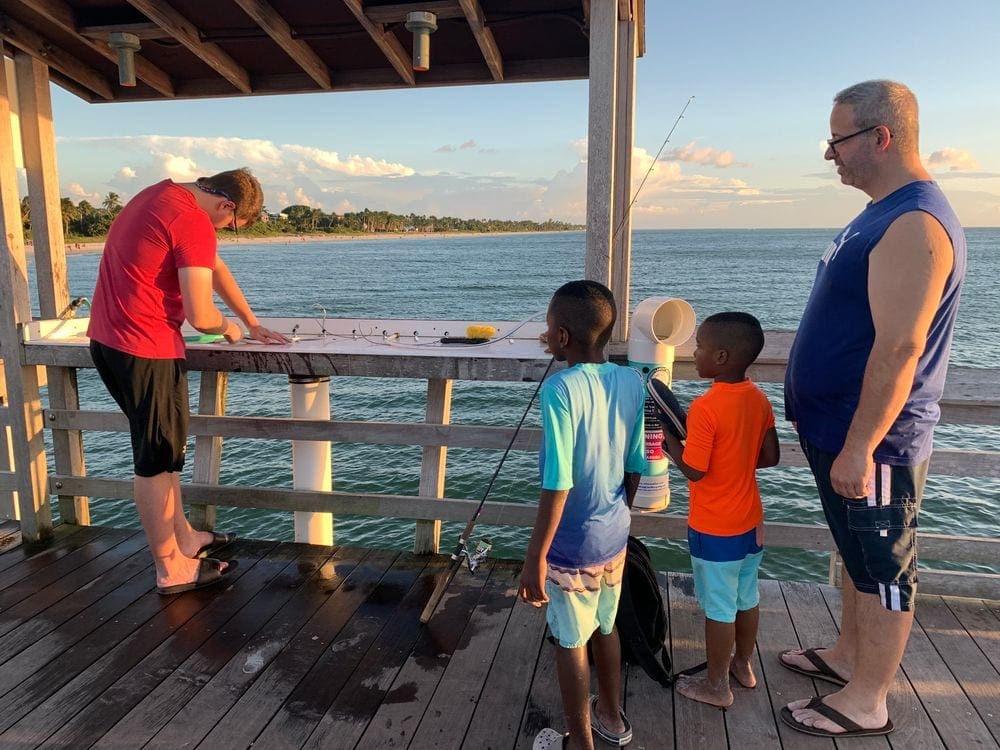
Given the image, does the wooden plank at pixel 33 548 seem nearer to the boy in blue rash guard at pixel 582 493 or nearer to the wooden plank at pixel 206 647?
the wooden plank at pixel 206 647

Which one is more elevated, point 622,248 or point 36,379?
point 622,248

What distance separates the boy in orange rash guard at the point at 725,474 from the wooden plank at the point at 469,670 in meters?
0.79

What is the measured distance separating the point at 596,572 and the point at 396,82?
3.30 metres

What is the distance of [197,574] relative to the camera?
3139 millimetres

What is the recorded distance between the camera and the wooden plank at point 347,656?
219 cm

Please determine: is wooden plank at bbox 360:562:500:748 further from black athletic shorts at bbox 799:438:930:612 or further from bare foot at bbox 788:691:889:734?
black athletic shorts at bbox 799:438:930:612

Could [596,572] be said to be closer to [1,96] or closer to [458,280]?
[1,96]

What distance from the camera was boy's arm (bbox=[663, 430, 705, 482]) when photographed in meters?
2.17

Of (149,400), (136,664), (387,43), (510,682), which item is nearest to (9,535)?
(149,400)

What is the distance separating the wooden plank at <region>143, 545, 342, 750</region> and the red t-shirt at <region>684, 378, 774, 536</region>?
1.73 metres

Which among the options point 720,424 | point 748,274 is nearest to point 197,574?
point 720,424

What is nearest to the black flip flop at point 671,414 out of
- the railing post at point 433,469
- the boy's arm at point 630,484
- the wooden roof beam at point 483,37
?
the boy's arm at point 630,484

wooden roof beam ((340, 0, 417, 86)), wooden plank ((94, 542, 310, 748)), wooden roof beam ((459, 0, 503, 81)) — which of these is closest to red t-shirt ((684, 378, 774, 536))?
wooden plank ((94, 542, 310, 748))

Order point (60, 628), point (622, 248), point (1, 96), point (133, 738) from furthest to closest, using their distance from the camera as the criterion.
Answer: point (1, 96) → point (622, 248) → point (60, 628) → point (133, 738)
